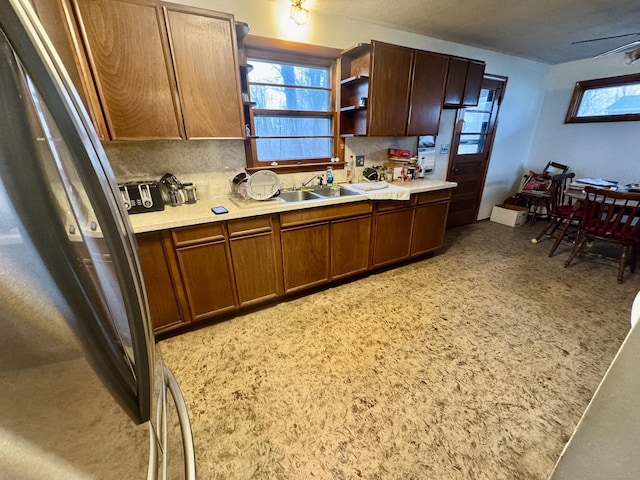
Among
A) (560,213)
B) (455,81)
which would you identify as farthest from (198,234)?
(560,213)

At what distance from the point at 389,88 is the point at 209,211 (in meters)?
1.93

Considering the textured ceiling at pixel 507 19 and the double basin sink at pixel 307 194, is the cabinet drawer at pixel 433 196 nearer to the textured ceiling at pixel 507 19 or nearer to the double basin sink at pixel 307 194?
the double basin sink at pixel 307 194

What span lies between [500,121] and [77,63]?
4.80 m

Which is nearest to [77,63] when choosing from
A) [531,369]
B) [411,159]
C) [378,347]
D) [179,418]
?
[179,418]

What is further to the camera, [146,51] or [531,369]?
[531,369]

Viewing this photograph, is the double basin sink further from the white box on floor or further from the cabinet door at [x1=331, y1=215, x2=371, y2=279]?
the white box on floor

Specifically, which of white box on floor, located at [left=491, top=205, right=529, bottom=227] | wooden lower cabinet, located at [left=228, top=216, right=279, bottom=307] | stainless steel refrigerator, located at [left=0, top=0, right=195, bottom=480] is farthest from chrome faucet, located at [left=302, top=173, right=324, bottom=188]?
white box on floor, located at [left=491, top=205, right=529, bottom=227]

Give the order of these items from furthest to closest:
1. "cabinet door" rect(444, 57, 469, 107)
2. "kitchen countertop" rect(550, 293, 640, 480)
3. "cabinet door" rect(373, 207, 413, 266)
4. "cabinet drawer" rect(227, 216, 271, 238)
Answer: "cabinet door" rect(444, 57, 469, 107)
"cabinet door" rect(373, 207, 413, 266)
"cabinet drawer" rect(227, 216, 271, 238)
"kitchen countertop" rect(550, 293, 640, 480)

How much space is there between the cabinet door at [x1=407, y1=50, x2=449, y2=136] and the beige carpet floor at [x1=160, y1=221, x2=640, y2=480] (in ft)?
5.33

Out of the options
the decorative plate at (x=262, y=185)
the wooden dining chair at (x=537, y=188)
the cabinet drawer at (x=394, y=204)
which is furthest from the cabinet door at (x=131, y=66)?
the wooden dining chair at (x=537, y=188)

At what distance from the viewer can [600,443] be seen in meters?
0.64

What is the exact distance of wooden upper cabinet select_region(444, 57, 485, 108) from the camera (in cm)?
266

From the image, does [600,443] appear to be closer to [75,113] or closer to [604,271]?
[75,113]

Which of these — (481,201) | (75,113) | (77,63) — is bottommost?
(481,201)
